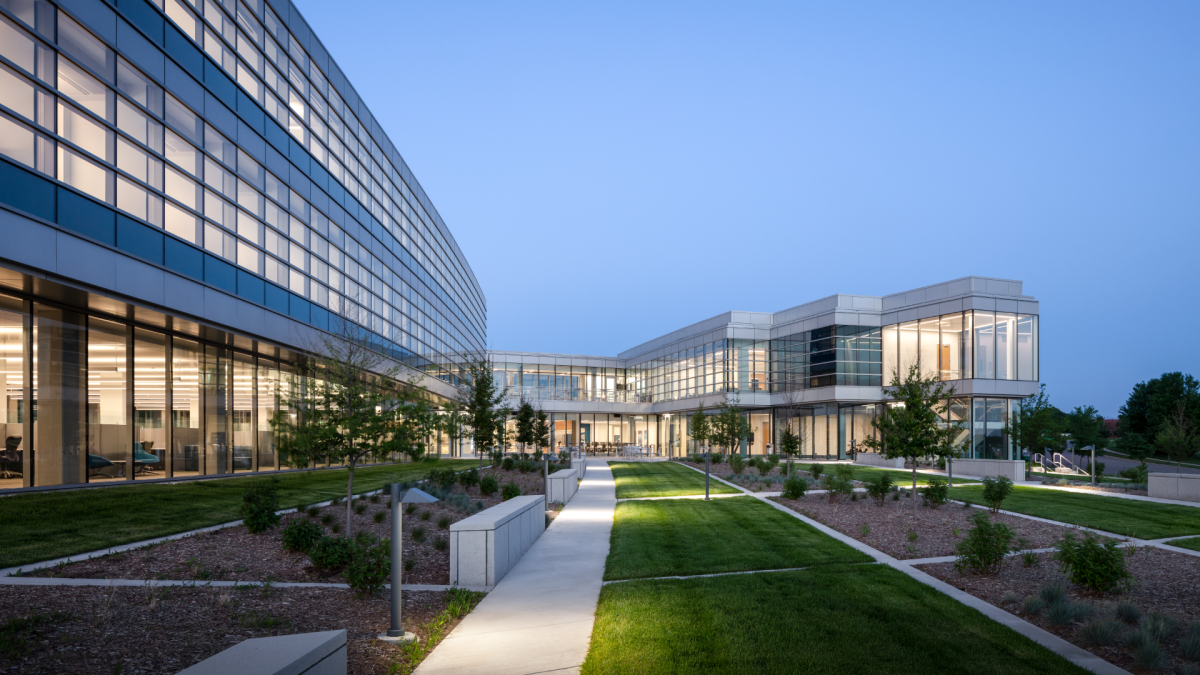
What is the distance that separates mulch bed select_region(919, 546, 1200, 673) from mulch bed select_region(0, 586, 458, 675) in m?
6.47

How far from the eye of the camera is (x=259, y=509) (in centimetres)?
1194

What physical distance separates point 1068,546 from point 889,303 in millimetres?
42336

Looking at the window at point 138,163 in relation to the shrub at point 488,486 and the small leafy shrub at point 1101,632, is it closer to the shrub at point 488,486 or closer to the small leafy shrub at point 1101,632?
the shrub at point 488,486

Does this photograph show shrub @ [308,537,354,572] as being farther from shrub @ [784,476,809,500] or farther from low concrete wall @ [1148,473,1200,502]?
low concrete wall @ [1148,473,1200,502]

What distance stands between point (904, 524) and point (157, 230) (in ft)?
62.8

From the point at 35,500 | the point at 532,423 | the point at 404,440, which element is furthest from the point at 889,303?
the point at 35,500

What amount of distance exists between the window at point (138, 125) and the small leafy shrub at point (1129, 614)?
20772mm

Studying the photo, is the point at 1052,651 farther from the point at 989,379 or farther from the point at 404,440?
the point at 989,379

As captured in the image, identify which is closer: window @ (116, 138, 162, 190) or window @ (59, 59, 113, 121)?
window @ (59, 59, 113, 121)

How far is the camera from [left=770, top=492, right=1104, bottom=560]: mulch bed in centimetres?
1230

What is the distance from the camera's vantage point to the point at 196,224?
19.3 m

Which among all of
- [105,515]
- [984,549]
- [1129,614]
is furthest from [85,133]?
[1129,614]

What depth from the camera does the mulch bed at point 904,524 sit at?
12.3m

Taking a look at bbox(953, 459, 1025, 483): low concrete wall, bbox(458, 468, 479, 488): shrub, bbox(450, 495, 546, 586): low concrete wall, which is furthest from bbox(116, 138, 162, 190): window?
bbox(953, 459, 1025, 483): low concrete wall
